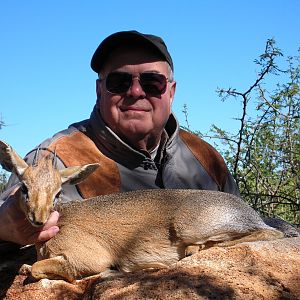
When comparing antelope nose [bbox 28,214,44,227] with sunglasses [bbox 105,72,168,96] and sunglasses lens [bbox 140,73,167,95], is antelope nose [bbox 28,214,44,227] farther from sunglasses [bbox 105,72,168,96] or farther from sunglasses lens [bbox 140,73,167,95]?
sunglasses lens [bbox 140,73,167,95]

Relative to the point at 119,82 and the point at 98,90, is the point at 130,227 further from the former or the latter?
the point at 98,90

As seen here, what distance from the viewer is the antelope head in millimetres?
3984

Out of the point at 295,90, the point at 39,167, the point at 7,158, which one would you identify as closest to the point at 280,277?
the point at 39,167

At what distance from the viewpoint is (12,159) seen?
430cm

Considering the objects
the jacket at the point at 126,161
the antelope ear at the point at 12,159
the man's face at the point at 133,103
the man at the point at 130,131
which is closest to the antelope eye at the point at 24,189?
the antelope ear at the point at 12,159

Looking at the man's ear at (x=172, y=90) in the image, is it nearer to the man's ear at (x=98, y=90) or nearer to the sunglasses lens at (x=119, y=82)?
the sunglasses lens at (x=119, y=82)

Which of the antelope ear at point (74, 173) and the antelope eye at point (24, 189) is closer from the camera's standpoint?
the antelope eye at point (24, 189)

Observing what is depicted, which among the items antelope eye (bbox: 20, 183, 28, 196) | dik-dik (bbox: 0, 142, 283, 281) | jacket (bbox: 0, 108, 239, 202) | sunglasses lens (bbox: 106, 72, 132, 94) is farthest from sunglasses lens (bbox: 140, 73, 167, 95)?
antelope eye (bbox: 20, 183, 28, 196)

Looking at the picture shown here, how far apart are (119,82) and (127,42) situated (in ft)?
1.52

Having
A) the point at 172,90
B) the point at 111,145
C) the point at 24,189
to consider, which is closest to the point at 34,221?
the point at 24,189

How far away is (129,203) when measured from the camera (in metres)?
4.75

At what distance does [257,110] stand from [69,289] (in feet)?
22.9

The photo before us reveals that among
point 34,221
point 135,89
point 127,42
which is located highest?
point 127,42

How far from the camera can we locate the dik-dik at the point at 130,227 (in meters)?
4.28
